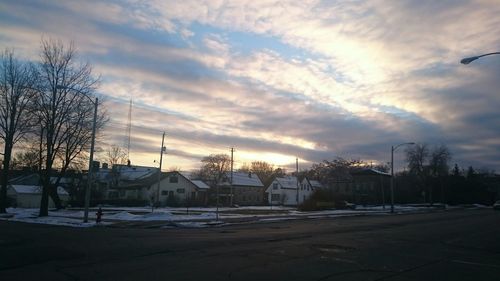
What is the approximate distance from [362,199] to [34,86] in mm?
74202

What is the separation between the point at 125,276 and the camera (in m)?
10.2

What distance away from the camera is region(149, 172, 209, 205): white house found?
269ft

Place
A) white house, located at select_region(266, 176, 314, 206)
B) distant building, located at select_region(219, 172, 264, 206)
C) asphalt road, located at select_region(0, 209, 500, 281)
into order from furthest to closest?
white house, located at select_region(266, 176, 314, 206)
distant building, located at select_region(219, 172, 264, 206)
asphalt road, located at select_region(0, 209, 500, 281)

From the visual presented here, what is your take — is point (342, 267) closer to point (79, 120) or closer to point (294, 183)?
point (79, 120)

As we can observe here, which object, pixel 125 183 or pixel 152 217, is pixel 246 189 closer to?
pixel 125 183

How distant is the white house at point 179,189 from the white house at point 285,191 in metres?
23.7

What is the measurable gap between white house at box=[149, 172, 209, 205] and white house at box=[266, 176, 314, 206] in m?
23.7

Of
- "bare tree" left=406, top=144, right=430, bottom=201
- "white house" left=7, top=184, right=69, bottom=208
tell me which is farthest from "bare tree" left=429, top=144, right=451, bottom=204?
"white house" left=7, top=184, right=69, bottom=208

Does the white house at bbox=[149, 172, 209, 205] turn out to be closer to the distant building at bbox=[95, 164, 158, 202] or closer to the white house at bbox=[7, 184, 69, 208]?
the distant building at bbox=[95, 164, 158, 202]

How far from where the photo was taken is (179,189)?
→ 8512cm

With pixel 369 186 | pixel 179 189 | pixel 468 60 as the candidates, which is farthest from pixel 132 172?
pixel 468 60

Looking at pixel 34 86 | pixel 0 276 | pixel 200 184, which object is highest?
pixel 34 86

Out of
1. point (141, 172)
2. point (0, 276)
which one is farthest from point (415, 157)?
point (0, 276)

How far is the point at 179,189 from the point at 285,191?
113ft
